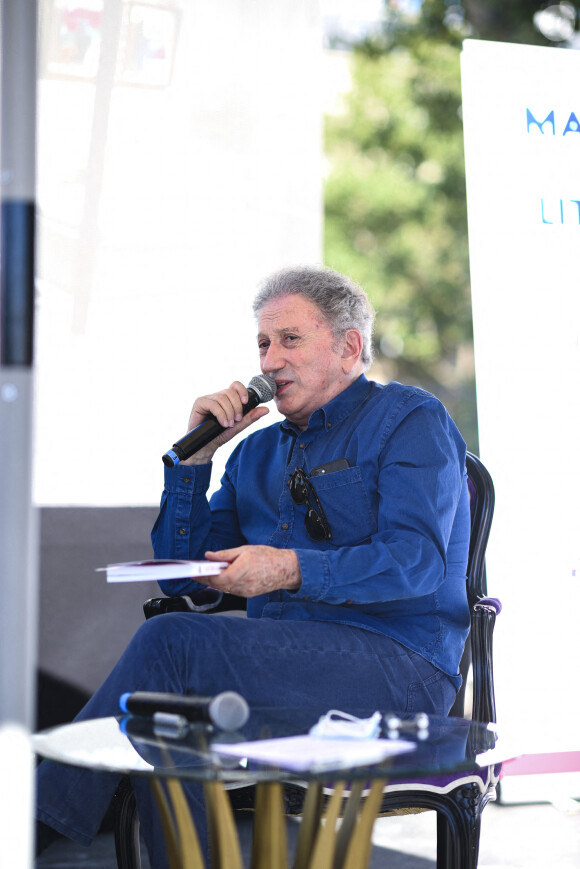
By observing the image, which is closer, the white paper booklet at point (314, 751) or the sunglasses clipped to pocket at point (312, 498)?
the white paper booklet at point (314, 751)

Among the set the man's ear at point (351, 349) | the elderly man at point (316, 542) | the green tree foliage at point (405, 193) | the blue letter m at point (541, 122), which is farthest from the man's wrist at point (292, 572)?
the green tree foliage at point (405, 193)

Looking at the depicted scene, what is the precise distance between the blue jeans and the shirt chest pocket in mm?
197

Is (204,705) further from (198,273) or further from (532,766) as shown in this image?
(198,273)

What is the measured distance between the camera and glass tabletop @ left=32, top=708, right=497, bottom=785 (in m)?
1.14

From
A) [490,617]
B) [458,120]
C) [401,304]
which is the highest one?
[458,120]

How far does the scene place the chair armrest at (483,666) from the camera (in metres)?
1.91

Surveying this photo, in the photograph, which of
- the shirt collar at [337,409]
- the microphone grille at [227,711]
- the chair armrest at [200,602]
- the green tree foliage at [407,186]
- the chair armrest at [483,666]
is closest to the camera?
the microphone grille at [227,711]

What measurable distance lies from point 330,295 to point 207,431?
1.28 ft

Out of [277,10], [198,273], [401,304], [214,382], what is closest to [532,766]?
[214,382]

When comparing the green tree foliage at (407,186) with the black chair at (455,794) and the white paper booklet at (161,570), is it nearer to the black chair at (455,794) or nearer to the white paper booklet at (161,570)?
the black chair at (455,794)

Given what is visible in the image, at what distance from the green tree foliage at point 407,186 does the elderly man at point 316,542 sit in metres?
8.63

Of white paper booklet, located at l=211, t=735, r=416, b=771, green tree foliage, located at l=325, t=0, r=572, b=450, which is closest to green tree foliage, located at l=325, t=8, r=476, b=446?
green tree foliage, located at l=325, t=0, r=572, b=450

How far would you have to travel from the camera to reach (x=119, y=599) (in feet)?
9.55

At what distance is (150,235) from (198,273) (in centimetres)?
18
